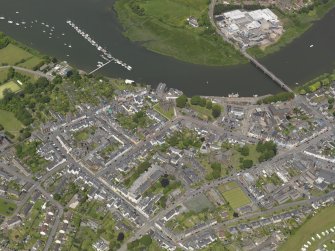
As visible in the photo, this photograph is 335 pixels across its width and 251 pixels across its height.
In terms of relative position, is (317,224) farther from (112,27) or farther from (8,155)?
(112,27)

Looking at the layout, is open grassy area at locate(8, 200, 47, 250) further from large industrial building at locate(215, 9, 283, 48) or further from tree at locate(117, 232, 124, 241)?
large industrial building at locate(215, 9, 283, 48)

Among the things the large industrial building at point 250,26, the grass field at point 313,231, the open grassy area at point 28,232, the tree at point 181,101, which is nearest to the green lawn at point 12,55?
the tree at point 181,101

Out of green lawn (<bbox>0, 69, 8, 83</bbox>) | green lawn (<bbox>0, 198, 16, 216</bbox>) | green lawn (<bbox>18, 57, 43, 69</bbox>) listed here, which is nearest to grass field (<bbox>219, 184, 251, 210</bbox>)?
green lawn (<bbox>0, 198, 16, 216</bbox>)

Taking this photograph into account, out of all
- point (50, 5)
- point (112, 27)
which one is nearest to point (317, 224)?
point (112, 27)

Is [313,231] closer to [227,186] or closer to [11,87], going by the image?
[227,186]

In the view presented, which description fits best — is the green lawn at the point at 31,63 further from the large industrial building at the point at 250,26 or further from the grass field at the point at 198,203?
the grass field at the point at 198,203

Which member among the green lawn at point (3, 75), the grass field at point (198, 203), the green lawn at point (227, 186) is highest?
the green lawn at point (3, 75)
